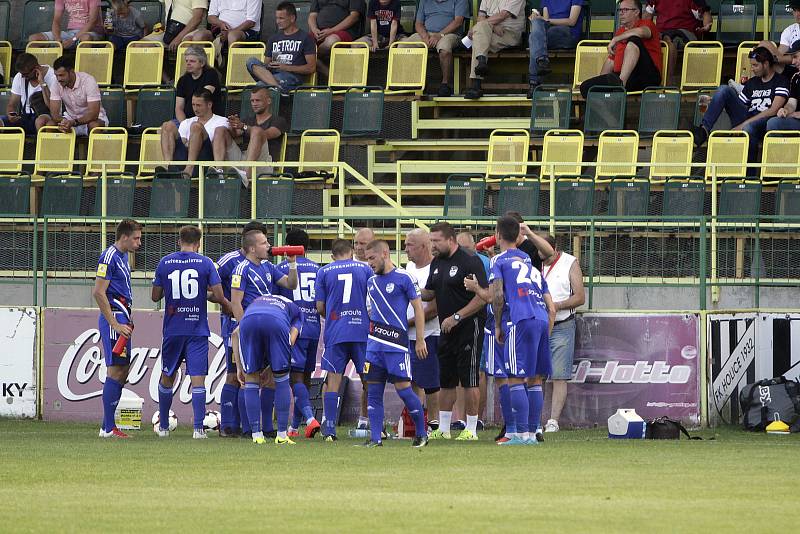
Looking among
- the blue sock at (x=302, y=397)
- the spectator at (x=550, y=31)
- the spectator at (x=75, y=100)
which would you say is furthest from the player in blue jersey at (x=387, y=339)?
the spectator at (x=75, y=100)

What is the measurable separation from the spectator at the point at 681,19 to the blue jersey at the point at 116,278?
1071cm

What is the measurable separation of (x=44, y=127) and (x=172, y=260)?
8.33 metres

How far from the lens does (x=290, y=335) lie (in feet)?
45.9

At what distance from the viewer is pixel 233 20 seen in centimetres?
2425

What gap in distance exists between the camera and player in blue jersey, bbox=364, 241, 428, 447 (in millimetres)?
13203

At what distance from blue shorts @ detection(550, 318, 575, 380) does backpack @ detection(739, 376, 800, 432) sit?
191 centimetres

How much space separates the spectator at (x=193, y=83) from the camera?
21.4m

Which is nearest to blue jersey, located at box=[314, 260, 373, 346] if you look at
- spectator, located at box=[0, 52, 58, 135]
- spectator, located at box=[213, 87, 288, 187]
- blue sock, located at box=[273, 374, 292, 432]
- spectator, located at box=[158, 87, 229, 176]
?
blue sock, located at box=[273, 374, 292, 432]

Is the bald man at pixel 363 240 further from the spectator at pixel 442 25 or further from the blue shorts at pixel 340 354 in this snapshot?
the spectator at pixel 442 25

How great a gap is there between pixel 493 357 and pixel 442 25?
10322 mm

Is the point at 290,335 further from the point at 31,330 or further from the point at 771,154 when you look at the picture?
the point at 771,154

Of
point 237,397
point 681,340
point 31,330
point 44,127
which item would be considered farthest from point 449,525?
point 44,127

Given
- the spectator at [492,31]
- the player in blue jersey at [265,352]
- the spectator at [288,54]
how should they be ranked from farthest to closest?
1. the spectator at [288,54]
2. the spectator at [492,31]
3. the player in blue jersey at [265,352]

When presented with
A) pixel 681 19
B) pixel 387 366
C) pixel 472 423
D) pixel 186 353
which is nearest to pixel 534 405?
pixel 472 423
